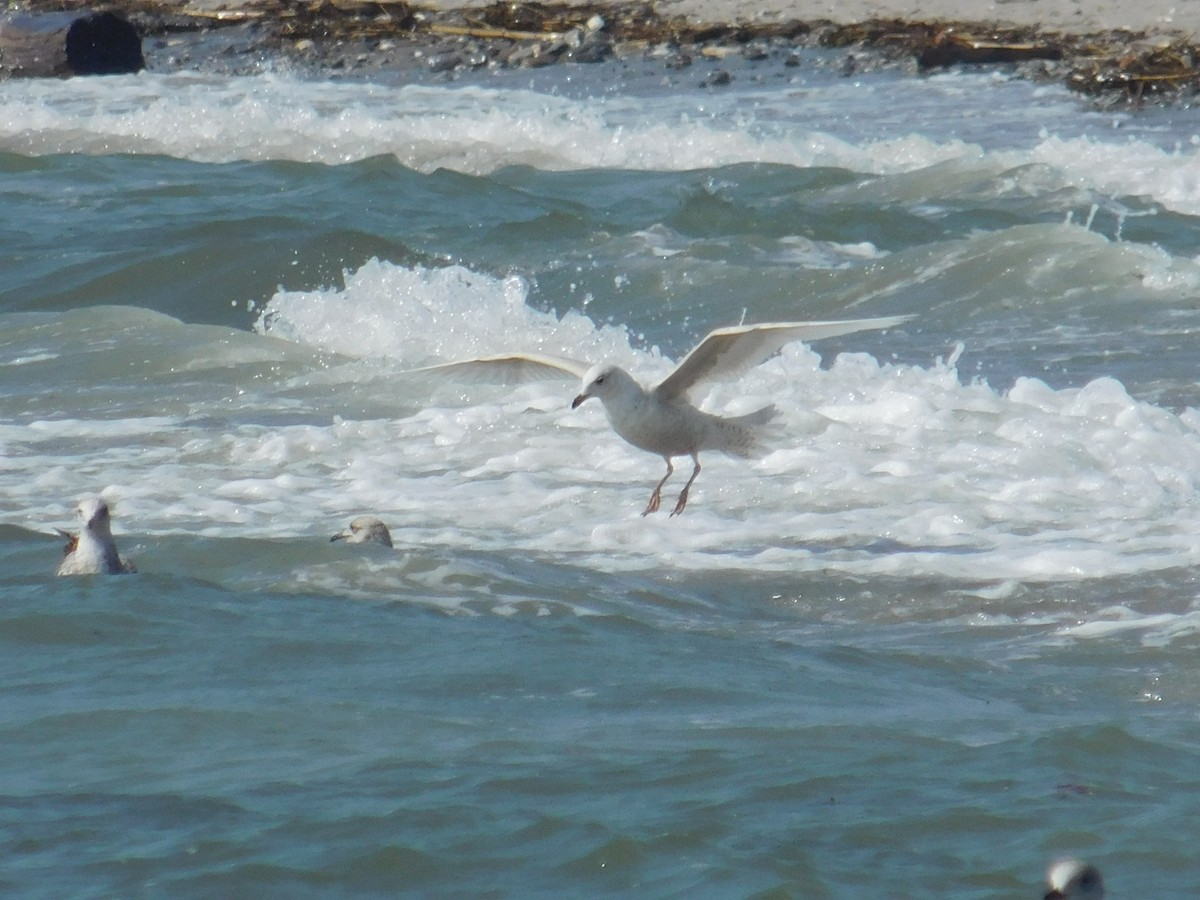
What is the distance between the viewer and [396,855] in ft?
13.6

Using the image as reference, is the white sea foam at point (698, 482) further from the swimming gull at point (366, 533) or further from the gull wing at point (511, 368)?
the gull wing at point (511, 368)

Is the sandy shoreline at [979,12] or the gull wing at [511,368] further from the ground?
the gull wing at [511,368]

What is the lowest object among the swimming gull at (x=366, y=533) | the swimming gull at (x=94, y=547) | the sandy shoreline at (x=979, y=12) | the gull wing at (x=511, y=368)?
the sandy shoreline at (x=979, y=12)

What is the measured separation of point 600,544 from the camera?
24.0ft

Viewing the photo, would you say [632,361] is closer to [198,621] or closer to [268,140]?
[198,621]

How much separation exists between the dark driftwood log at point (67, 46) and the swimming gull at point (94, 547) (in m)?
20.4

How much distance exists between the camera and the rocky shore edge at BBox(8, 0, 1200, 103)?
70.3 feet

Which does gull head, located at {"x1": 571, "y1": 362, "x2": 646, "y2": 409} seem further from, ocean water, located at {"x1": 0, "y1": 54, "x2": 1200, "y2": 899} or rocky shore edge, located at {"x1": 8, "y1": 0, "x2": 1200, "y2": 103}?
rocky shore edge, located at {"x1": 8, "y1": 0, "x2": 1200, "y2": 103}

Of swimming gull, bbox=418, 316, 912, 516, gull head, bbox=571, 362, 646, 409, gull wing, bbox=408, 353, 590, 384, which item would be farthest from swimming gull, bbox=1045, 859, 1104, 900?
gull wing, bbox=408, 353, 590, 384

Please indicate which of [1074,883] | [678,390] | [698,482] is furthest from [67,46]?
[1074,883]

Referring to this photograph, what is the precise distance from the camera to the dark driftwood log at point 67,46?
25547mm

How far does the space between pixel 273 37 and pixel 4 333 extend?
55.5 ft

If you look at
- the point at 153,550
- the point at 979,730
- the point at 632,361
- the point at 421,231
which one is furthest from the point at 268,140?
the point at 979,730

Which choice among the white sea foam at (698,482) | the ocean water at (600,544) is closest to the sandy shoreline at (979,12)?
the ocean water at (600,544)
